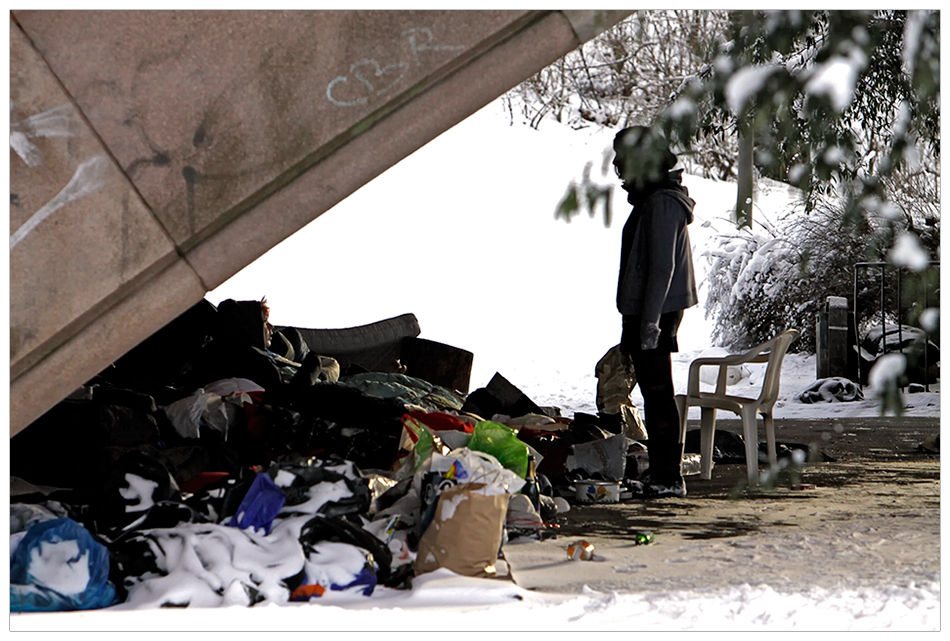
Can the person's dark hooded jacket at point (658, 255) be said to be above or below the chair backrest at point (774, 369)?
above

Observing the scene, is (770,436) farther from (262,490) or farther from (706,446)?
(262,490)

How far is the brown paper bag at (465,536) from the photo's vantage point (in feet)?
11.5

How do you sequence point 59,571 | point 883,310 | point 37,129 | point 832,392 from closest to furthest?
point 59,571
point 37,129
point 832,392
point 883,310

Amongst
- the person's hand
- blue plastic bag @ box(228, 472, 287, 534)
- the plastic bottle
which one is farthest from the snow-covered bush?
blue plastic bag @ box(228, 472, 287, 534)

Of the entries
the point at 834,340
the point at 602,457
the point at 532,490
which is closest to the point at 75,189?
the point at 532,490

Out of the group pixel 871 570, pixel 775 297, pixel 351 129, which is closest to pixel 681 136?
pixel 351 129

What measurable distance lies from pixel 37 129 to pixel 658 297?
10.3 ft

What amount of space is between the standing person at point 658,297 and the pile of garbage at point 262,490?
354mm

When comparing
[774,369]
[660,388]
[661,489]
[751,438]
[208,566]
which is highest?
[774,369]

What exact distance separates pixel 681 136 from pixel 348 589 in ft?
6.13

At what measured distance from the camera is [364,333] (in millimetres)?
9484

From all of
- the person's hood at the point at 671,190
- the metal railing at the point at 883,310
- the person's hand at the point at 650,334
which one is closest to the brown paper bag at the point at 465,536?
the person's hand at the point at 650,334

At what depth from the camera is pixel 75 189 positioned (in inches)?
130

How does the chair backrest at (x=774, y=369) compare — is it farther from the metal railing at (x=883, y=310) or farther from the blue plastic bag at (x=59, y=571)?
the metal railing at (x=883, y=310)
